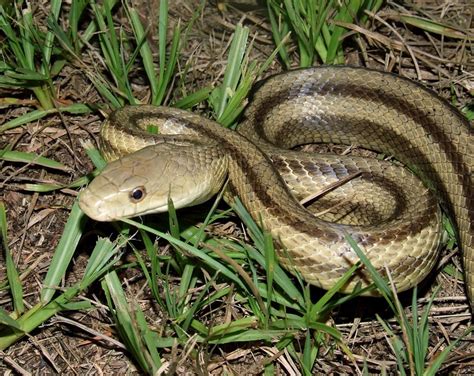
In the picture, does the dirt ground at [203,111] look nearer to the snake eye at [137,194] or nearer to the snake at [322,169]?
the snake at [322,169]

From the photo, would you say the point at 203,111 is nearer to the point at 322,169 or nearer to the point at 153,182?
the point at 322,169

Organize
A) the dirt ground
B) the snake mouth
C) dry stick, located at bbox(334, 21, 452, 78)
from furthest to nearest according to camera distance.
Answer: dry stick, located at bbox(334, 21, 452, 78), the dirt ground, the snake mouth

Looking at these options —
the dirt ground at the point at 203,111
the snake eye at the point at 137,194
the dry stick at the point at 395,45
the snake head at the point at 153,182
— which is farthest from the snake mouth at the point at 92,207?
the dry stick at the point at 395,45

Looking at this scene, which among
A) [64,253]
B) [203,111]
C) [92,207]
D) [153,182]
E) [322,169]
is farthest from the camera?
[203,111]

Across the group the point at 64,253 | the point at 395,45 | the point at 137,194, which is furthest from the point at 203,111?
the point at 64,253

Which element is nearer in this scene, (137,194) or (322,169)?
(137,194)

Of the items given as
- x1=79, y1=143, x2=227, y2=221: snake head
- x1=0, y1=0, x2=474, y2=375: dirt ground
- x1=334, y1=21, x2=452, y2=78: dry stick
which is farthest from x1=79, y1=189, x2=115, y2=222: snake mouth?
x1=334, y1=21, x2=452, y2=78: dry stick

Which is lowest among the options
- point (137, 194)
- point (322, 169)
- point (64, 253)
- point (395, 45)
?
point (64, 253)

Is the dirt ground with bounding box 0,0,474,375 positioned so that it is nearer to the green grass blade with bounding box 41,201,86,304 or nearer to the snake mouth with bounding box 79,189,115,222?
the green grass blade with bounding box 41,201,86,304

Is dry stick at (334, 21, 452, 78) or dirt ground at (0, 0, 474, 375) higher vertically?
dry stick at (334, 21, 452, 78)
